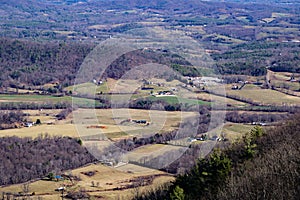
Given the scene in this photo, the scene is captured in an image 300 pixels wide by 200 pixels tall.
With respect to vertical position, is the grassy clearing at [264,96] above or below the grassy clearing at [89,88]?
below

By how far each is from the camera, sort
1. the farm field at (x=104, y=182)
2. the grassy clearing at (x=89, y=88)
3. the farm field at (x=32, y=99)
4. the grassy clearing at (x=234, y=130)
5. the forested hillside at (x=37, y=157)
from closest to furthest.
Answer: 1. the farm field at (x=104, y=182)
2. the forested hillside at (x=37, y=157)
3. the grassy clearing at (x=234, y=130)
4. the grassy clearing at (x=89, y=88)
5. the farm field at (x=32, y=99)

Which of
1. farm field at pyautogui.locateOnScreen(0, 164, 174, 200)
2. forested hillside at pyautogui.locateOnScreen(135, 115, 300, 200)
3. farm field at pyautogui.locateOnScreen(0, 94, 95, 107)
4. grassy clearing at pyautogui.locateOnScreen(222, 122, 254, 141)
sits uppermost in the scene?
forested hillside at pyautogui.locateOnScreen(135, 115, 300, 200)

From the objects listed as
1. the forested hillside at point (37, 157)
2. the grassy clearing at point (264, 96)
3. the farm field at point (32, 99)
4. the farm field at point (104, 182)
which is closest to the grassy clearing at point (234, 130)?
the farm field at point (104, 182)

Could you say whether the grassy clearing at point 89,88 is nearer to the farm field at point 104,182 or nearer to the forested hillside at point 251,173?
the farm field at point 104,182

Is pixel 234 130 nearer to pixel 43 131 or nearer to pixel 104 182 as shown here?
pixel 104 182

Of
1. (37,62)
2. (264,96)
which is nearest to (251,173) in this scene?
(264,96)

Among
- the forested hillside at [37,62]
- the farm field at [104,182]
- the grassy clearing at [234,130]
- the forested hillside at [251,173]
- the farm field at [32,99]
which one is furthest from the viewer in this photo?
the forested hillside at [37,62]

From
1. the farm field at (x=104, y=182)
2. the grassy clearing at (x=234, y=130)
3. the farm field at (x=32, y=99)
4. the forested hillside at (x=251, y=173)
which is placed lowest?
the farm field at (x=32, y=99)

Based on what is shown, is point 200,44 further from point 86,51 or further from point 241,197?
point 241,197

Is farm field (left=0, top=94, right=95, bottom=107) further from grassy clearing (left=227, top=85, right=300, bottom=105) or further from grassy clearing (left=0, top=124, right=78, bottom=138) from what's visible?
grassy clearing (left=227, top=85, right=300, bottom=105)

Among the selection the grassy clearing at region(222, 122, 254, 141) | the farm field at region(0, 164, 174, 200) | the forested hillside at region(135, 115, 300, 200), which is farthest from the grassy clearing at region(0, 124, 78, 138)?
the forested hillside at region(135, 115, 300, 200)

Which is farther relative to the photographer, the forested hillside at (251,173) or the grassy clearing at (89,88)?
the grassy clearing at (89,88)

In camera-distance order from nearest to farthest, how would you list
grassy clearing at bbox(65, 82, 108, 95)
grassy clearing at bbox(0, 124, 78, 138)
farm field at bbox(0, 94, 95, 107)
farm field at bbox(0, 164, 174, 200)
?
farm field at bbox(0, 164, 174, 200)
grassy clearing at bbox(0, 124, 78, 138)
grassy clearing at bbox(65, 82, 108, 95)
farm field at bbox(0, 94, 95, 107)
